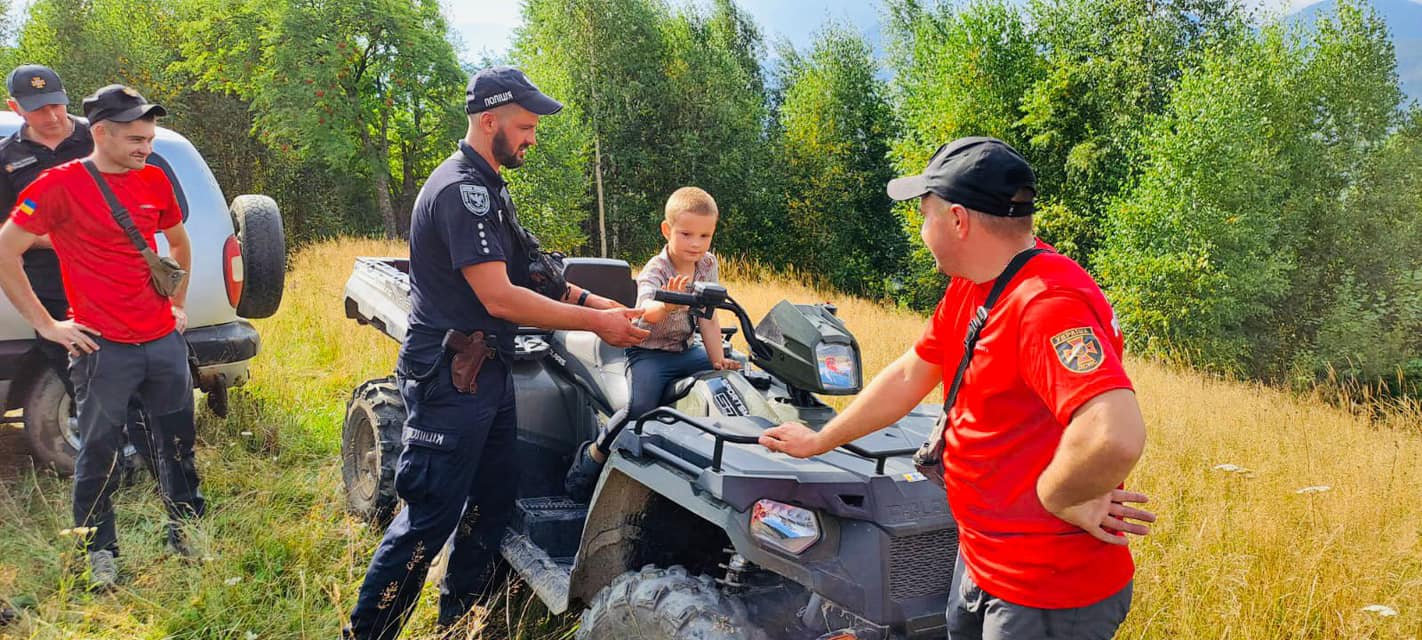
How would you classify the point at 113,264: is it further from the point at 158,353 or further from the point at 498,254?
the point at 498,254

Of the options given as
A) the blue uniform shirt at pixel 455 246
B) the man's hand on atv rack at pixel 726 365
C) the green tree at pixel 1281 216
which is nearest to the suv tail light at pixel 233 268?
the blue uniform shirt at pixel 455 246

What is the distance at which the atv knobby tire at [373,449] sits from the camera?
3809 millimetres

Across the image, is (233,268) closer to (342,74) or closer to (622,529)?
(622,529)

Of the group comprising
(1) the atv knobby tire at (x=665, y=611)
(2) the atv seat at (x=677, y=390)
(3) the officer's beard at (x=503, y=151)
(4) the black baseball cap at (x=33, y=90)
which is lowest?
(1) the atv knobby tire at (x=665, y=611)

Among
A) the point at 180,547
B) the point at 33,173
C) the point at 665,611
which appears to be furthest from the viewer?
the point at 33,173

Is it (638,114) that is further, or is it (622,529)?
(638,114)

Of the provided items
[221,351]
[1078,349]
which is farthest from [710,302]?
[221,351]

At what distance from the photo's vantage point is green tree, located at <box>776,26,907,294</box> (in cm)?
3431

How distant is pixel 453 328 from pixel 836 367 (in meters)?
1.28

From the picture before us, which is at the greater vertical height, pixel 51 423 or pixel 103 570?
pixel 51 423

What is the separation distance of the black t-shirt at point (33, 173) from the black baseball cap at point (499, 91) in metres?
2.47

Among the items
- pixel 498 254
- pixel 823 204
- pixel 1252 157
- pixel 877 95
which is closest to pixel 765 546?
pixel 498 254

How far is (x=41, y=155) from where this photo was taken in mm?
4039

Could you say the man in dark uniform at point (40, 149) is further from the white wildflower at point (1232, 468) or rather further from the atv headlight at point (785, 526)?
the white wildflower at point (1232, 468)
